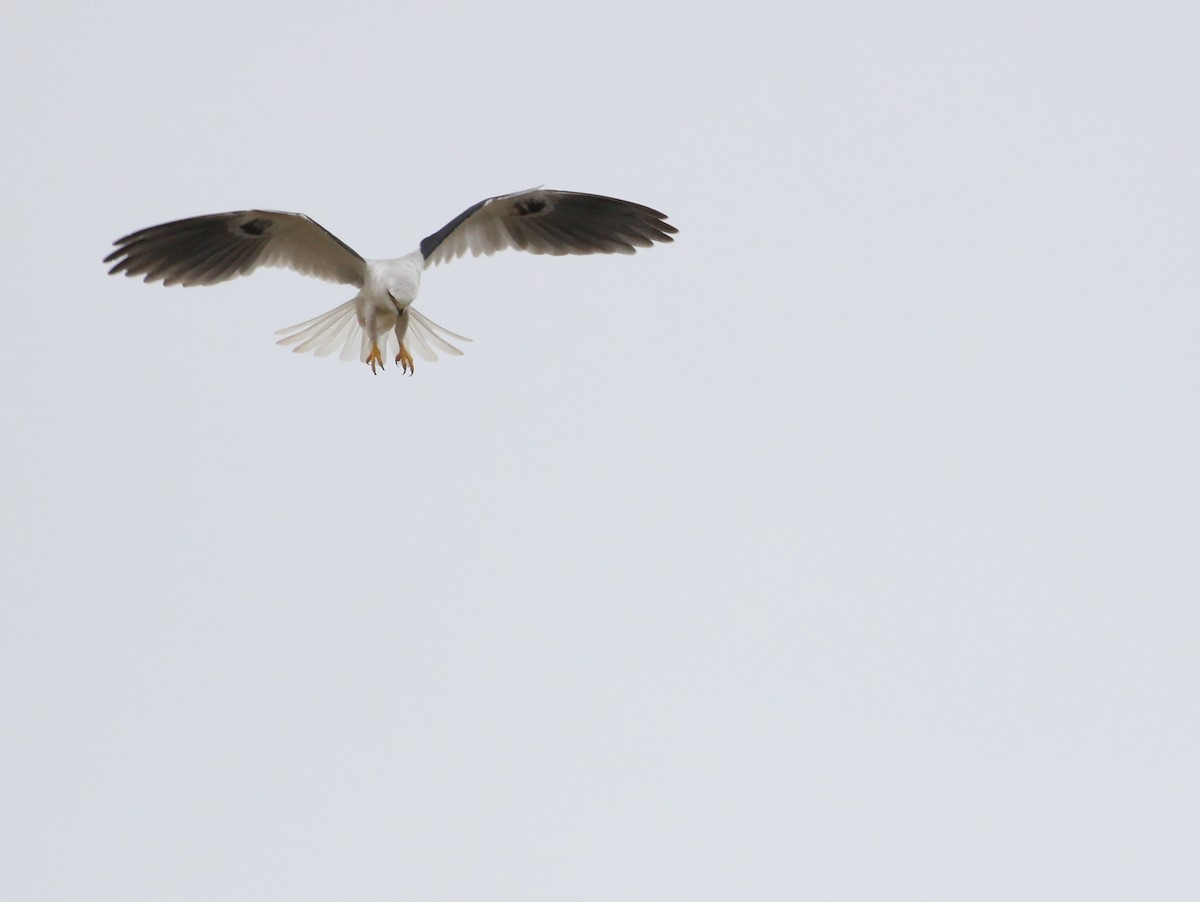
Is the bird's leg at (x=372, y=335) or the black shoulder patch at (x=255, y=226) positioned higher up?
the black shoulder patch at (x=255, y=226)

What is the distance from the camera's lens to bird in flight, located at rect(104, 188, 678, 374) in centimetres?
888

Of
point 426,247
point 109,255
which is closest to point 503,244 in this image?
point 426,247

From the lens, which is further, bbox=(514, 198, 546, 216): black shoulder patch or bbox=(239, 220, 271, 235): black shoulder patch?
bbox=(514, 198, 546, 216): black shoulder patch

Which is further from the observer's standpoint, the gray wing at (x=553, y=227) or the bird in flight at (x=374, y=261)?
the gray wing at (x=553, y=227)

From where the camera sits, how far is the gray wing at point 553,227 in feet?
31.6

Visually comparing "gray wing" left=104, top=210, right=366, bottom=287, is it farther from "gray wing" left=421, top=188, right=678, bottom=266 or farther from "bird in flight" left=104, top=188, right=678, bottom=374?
"gray wing" left=421, top=188, right=678, bottom=266

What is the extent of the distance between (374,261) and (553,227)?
147 centimetres

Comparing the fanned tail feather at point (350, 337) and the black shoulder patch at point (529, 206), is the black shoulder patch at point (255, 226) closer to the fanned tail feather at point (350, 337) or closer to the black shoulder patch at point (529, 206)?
the fanned tail feather at point (350, 337)

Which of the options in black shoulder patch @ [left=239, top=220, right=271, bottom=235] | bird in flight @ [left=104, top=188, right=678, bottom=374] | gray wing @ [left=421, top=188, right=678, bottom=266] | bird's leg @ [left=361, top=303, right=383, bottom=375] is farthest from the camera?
gray wing @ [left=421, top=188, right=678, bottom=266]

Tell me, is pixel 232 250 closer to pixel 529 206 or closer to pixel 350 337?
pixel 350 337

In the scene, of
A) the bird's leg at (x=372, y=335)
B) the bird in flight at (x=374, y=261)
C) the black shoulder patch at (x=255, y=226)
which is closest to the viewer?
the bird's leg at (x=372, y=335)

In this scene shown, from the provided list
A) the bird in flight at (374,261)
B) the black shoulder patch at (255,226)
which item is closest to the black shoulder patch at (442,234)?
the bird in flight at (374,261)

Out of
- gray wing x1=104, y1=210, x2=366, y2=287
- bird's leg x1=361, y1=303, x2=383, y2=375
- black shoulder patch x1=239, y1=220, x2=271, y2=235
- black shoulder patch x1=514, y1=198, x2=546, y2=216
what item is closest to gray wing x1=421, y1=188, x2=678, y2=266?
black shoulder patch x1=514, y1=198, x2=546, y2=216

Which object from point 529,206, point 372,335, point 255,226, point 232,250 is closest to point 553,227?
point 529,206
